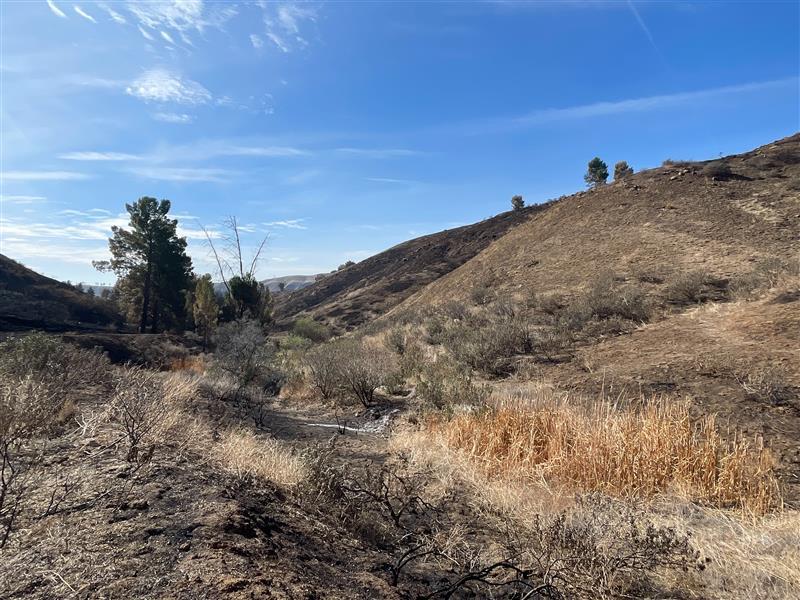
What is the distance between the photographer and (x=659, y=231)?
21.7m

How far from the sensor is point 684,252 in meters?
18.5

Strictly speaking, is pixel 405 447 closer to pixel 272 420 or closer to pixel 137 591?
pixel 272 420

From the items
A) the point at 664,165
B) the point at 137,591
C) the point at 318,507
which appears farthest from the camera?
the point at 664,165

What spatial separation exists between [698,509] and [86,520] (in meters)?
4.78

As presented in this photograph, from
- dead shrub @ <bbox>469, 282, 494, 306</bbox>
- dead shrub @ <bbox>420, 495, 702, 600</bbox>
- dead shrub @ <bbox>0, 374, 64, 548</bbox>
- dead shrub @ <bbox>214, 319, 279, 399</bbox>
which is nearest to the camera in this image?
dead shrub @ <bbox>420, 495, 702, 600</bbox>

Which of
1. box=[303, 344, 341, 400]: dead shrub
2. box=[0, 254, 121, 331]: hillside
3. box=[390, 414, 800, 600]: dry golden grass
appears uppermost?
box=[0, 254, 121, 331]: hillside

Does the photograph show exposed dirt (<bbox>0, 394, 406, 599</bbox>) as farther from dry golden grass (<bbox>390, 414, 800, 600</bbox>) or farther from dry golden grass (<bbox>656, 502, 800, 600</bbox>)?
Answer: dry golden grass (<bbox>656, 502, 800, 600</bbox>)

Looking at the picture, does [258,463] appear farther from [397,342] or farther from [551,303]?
[551,303]

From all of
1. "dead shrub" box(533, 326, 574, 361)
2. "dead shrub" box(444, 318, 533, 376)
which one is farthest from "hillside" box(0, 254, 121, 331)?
"dead shrub" box(533, 326, 574, 361)

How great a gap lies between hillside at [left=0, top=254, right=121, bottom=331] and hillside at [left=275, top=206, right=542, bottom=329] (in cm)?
1587

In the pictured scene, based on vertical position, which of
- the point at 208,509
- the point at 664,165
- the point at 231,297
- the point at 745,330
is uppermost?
the point at 664,165

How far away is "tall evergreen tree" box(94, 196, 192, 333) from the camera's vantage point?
1411 inches

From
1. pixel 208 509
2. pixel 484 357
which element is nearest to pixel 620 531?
pixel 208 509

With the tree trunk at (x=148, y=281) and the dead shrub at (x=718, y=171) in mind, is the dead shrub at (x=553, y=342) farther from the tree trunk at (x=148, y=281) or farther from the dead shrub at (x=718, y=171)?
the tree trunk at (x=148, y=281)
